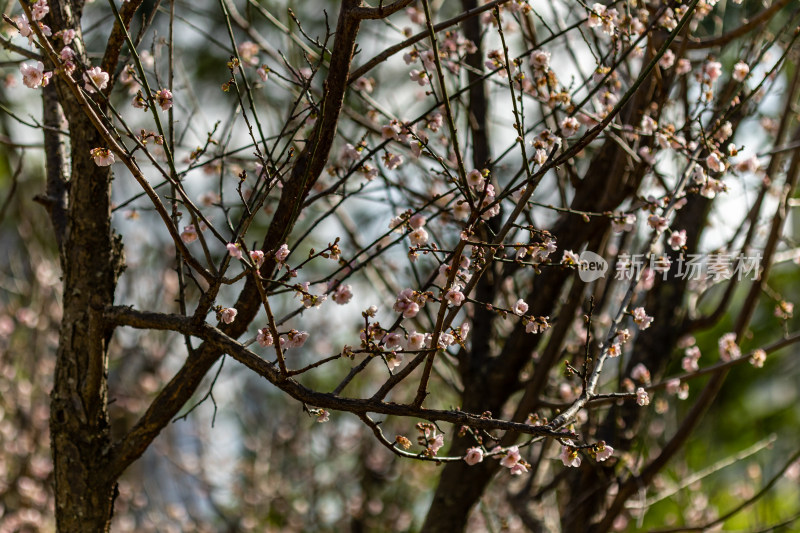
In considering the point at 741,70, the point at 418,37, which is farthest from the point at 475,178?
the point at 741,70

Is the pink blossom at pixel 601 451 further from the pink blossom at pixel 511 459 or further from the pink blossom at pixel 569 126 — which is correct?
the pink blossom at pixel 569 126

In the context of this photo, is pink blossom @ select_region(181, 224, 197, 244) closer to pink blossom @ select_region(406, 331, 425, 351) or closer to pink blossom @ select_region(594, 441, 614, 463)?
pink blossom @ select_region(406, 331, 425, 351)

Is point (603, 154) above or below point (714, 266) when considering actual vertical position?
above

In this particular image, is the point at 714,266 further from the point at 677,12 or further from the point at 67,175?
the point at 67,175

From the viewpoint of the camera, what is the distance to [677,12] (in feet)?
7.43

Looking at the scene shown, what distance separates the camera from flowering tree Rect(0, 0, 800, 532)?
1.66 meters

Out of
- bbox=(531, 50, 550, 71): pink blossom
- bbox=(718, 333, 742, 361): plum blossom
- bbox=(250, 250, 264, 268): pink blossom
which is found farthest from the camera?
bbox=(718, 333, 742, 361): plum blossom

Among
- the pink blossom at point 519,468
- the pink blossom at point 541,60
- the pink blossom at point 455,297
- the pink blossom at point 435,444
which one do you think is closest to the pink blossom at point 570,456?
the pink blossom at point 519,468

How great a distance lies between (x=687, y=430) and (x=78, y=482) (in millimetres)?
1960

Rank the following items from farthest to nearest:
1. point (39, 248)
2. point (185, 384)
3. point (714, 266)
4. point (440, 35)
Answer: point (39, 248)
point (714, 266)
point (440, 35)
point (185, 384)

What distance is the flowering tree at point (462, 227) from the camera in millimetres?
1656

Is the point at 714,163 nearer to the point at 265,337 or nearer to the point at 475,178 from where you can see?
the point at 475,178

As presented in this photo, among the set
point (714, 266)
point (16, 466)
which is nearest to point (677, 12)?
point (714, 266)

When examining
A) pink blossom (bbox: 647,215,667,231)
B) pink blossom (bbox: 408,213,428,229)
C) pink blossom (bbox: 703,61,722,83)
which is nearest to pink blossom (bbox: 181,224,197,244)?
pink blossom (bbox: 408,213,428,229)
